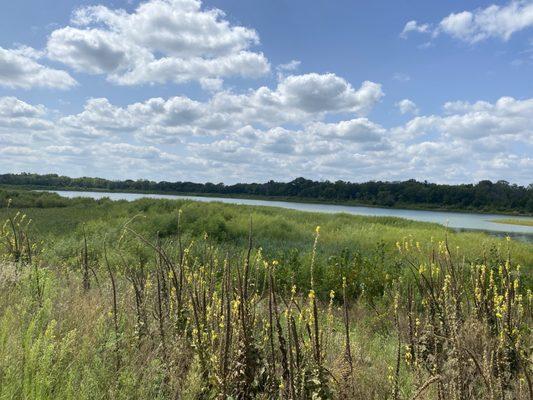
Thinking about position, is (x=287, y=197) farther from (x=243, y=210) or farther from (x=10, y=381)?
(x=10, y=381)

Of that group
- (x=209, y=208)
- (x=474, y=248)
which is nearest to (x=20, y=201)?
(x=209, y=208)

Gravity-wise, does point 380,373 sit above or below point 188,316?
below

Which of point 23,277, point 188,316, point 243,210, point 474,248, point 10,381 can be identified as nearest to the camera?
point 10,381

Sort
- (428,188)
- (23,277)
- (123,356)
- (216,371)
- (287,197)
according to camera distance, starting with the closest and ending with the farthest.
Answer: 1. (216,371)
2. (123,356)
3. (23,277)
4. (428,188)
5. (287,197)

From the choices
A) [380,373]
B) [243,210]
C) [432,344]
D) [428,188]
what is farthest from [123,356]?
[428,188]

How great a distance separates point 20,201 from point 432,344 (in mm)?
45377

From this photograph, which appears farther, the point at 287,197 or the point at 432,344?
the point at 287,197

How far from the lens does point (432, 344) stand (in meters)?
4.11

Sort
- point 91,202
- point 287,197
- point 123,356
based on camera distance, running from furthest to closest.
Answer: point 287,197 < point 91,202 < point 123,356

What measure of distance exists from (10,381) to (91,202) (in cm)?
4073

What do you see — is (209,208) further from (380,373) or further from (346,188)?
(346,188)

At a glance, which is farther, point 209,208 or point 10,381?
point 209,208

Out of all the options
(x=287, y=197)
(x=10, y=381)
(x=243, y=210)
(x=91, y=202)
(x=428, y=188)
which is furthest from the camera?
(x=287, y=197)

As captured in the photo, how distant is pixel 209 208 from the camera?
27453mm
